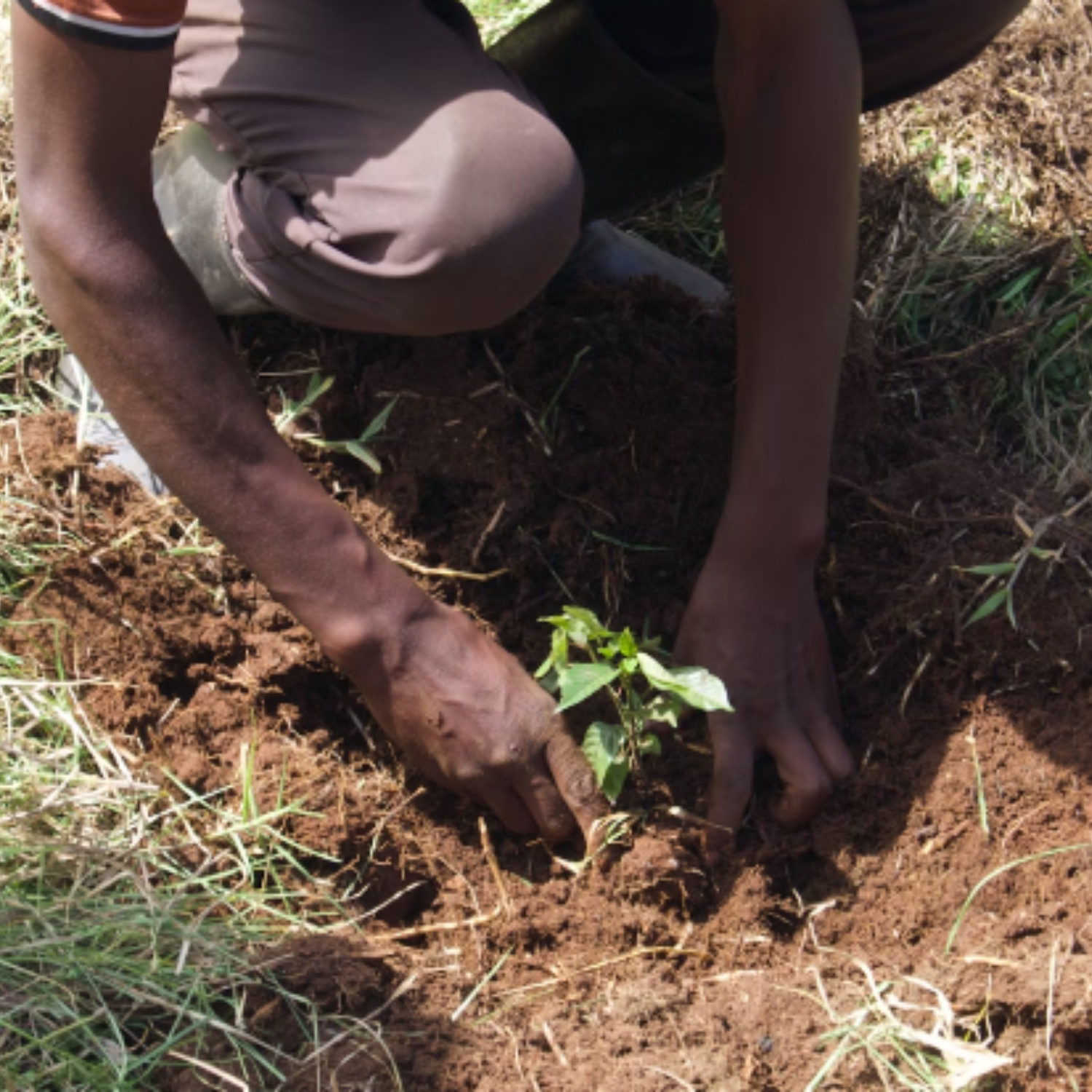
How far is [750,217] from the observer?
6.28 ft

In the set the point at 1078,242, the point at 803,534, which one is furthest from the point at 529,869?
the point at 1078,242

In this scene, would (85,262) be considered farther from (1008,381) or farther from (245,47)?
(1008,381)

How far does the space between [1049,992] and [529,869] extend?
2.35ft

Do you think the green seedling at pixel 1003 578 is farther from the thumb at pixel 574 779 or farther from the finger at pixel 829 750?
the thumb at pixel 574 779

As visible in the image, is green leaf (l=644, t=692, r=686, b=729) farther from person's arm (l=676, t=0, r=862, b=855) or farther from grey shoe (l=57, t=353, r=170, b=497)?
grey shoe (l=57, t=353, r=170, b=497)

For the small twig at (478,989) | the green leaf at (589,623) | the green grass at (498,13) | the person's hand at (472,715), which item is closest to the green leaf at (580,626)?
the green leaf at (589,623)

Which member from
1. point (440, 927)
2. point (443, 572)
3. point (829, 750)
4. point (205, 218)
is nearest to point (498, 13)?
point (205, 218)

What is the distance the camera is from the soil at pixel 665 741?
1608mm

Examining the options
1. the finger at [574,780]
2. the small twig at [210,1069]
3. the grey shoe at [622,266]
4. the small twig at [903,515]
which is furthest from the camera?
the grey shoe at [622,266]

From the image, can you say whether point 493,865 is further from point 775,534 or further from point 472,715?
point 775,534

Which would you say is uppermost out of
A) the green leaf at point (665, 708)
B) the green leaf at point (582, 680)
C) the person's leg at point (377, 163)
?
the person's leg at point (377, 163)

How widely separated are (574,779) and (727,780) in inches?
8.5

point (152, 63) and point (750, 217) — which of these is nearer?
point (152, 63)

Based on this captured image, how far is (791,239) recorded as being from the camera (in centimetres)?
187
